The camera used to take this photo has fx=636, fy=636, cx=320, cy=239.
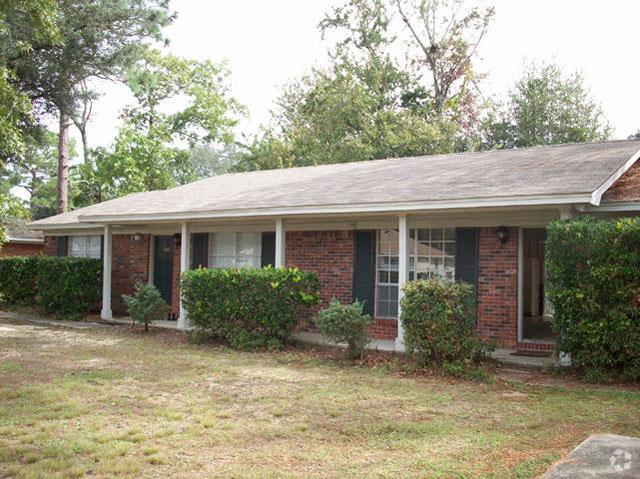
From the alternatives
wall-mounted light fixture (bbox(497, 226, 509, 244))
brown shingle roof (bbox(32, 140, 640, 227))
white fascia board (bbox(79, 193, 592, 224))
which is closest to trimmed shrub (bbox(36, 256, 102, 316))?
brown shingle roof (bbox(32, 140, 640, 227))

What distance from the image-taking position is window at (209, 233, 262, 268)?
13648mm

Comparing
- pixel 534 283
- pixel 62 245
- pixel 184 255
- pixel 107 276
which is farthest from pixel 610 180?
pixel 62 245

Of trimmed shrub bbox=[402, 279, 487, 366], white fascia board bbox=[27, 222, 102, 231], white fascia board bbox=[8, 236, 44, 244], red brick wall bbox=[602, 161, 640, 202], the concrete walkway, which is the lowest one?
the concrete walkway

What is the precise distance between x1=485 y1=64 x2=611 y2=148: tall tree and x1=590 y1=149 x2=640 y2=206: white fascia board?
2088 centimetres

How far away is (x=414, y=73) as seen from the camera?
31.5 m

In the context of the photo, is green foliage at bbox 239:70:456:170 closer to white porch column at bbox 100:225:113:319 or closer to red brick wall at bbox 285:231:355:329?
white porch column at bbox 100:225:113:319

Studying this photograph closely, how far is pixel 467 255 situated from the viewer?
422 inches

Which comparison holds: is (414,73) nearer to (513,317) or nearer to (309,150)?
(309,150)

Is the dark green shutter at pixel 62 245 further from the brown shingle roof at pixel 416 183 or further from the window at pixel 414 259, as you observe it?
the window at pixel 414 259

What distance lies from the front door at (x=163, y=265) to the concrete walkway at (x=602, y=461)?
1256 centimetres

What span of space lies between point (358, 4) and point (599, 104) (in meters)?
13.0

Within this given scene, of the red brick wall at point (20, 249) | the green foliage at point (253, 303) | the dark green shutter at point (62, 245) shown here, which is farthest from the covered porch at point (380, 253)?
the red brick wall at point (20, 249)

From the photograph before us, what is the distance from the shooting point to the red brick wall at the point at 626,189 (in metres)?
9.29

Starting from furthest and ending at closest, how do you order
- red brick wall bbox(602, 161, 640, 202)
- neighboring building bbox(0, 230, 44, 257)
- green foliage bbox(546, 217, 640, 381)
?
neighboring building bbox(0, 230, 44, 257) → red brick wall bbox(602, 161, 640, 202) → green foliage bbox(546, 217, 640, 381)
